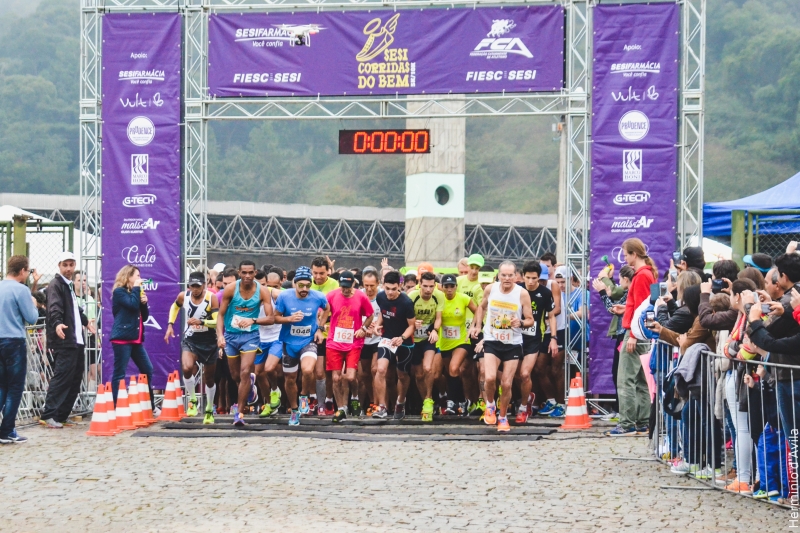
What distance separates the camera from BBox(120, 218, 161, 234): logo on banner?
16.7 meters

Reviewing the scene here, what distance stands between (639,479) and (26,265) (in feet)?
23.8

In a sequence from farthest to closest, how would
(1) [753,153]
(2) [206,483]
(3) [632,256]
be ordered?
(1) [753,153], (3) [632,256], (2) [206,483]

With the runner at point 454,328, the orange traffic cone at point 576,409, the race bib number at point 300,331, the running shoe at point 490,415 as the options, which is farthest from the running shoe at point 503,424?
the race bib number at point 300,331

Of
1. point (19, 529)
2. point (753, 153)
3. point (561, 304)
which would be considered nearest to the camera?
point (19, 529)

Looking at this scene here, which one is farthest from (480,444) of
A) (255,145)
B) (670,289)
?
(255,145)

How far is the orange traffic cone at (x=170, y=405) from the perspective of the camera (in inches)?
603

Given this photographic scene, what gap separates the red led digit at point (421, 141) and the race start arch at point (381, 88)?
286mm

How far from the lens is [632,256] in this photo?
512 inches

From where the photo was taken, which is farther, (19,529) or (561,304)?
(561,304)

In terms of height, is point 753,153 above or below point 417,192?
above

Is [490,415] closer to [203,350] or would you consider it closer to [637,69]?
[203,350]

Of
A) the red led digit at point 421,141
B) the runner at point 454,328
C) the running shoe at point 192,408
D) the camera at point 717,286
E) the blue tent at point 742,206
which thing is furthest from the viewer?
the blue tent at point 742,206

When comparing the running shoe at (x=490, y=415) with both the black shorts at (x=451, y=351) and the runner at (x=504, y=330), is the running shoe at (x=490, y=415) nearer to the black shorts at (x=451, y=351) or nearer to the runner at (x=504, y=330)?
the runner at (x=504, y=330)

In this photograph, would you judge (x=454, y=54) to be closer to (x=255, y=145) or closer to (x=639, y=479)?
(x=639, y=479)
